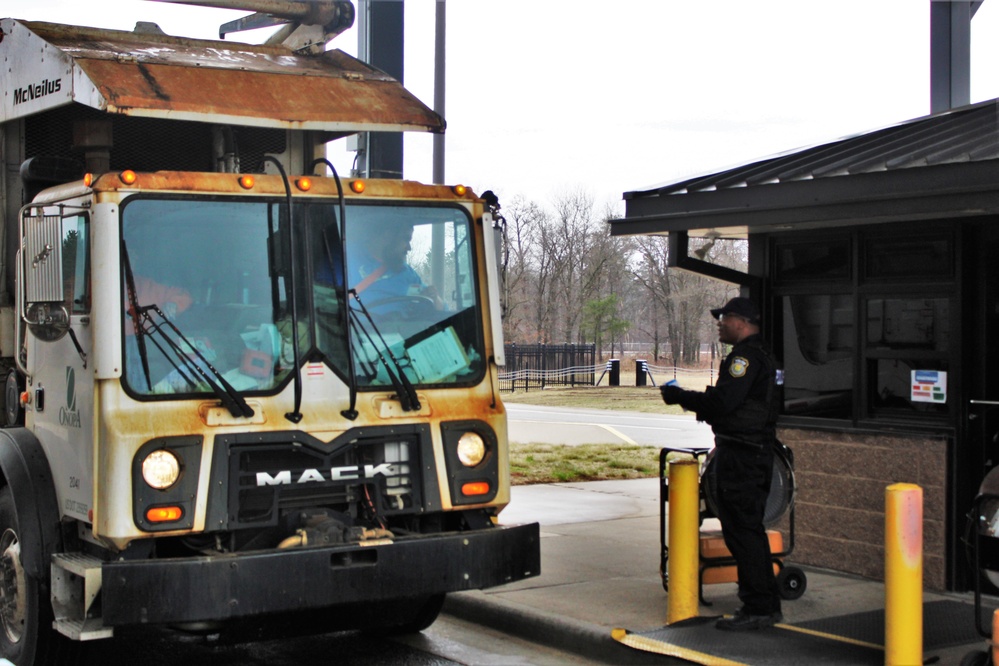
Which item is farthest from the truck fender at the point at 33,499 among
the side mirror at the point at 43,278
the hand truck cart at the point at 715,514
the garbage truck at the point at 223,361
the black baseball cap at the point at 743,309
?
the black baseball cap at the point at 743,309

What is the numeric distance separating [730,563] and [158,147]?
4245 mm

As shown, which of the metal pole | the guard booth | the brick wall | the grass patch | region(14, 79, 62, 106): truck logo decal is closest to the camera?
region(14, 79, 62, 106): truck logo decal

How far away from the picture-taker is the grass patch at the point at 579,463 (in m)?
15.6

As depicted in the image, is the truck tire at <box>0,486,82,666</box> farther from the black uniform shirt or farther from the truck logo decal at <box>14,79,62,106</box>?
the black uniform shirt

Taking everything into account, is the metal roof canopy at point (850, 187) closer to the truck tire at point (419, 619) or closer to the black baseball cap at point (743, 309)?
the black baseball cap at point (743, 309)

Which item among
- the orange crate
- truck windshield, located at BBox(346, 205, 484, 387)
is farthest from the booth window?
truck windshield, located at BBox(346, 205, 484, 387)

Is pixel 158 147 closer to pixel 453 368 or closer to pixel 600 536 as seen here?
pixel 453 368

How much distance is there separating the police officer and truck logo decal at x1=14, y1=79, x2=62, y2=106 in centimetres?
374

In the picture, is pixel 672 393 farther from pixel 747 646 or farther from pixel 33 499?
pixel 33 499

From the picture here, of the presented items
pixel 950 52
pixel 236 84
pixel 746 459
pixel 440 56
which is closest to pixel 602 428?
pixel 440 56

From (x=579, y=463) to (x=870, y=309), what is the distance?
9.02 meters

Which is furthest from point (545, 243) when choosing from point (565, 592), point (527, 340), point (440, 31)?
point (565, 592)

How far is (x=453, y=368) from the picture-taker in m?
6.64

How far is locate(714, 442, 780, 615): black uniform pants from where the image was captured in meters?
6.87
